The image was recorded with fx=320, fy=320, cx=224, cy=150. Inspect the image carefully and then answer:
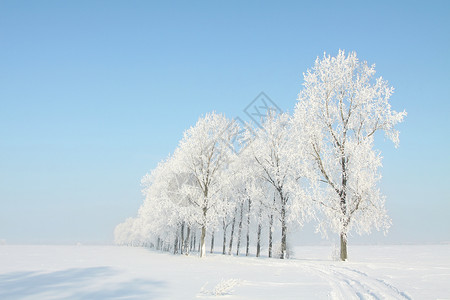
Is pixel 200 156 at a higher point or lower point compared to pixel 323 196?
higher

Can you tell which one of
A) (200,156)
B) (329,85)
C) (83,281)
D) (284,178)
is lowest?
(83,281)

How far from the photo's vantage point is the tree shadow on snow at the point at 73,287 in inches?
372

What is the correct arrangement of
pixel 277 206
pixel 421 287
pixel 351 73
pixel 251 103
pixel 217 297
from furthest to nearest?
1. pixel 251 103
2. pixel 277 206
3. pixel 351 73
4. pixel 421 287
5. pixel 217 297

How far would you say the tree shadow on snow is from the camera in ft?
31.0

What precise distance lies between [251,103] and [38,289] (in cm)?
2419

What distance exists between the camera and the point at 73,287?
10.9m

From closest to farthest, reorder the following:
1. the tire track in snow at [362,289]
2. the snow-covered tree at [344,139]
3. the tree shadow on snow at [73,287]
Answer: the tire track in snow at [362,289]
the tree shadow on snow at [73,287]
the snow-covered tree at [344,139]

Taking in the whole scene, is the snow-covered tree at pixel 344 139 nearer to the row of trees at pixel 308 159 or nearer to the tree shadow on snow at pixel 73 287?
the row of trees at pixel 308 159

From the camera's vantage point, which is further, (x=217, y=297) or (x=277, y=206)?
(x=277, y=206)

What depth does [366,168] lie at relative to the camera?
69.1ft

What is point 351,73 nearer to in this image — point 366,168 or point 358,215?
point 366,168

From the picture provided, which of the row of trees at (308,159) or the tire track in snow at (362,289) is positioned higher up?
the row of trees at (308,159)

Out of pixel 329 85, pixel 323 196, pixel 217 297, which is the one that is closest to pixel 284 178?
pixel 323 196

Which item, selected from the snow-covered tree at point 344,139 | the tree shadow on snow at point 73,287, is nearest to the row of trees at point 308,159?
the snow-covered tree at point 344,139
